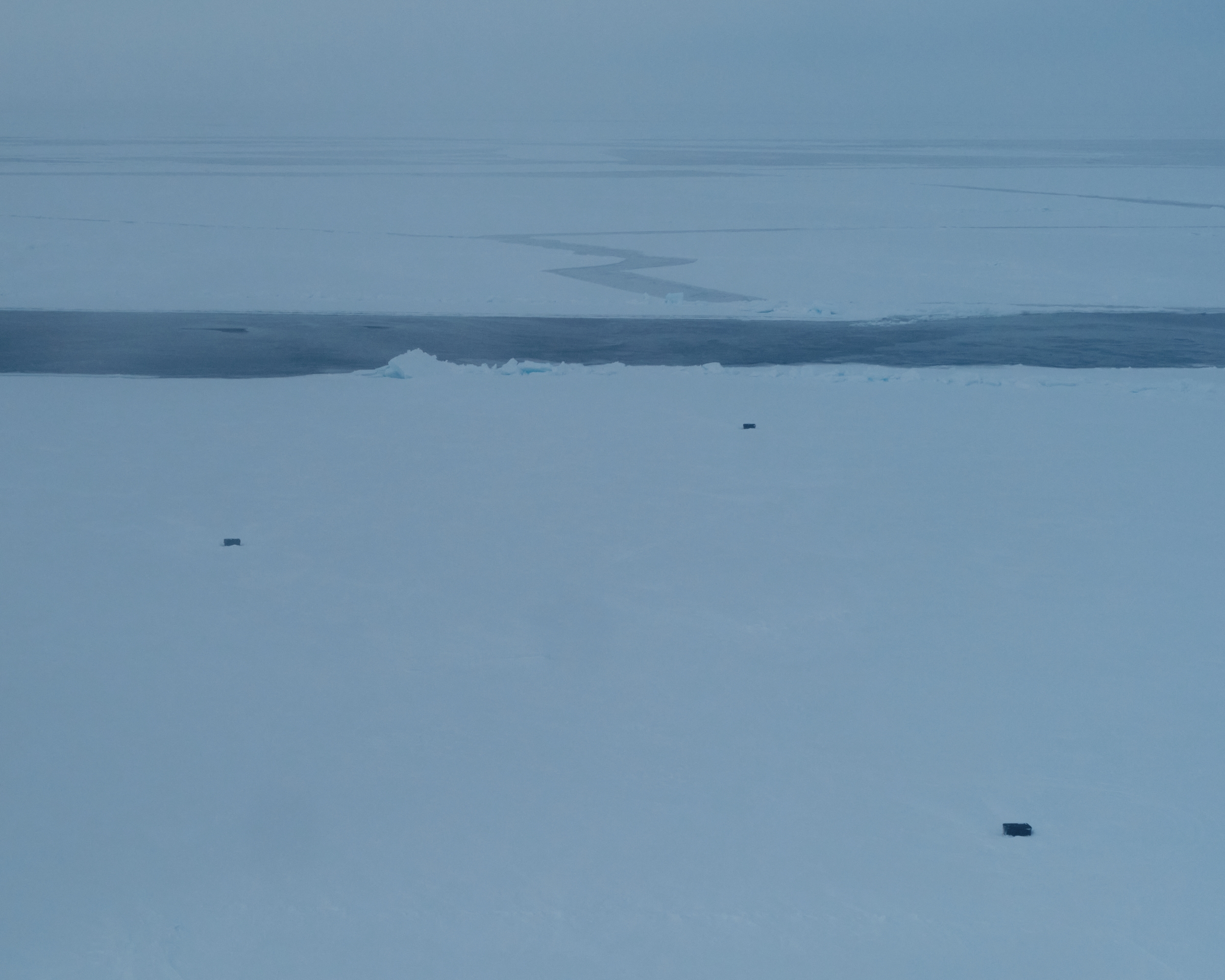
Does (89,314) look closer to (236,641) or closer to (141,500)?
(141,500)

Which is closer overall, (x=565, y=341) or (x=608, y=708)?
(x=608, y=708)

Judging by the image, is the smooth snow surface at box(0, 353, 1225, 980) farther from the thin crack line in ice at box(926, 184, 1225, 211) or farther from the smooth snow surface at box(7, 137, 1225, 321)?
the thin crack line in ice at box(926, 184, 1225, 211)

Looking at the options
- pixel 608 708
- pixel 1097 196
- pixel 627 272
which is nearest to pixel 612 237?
pixel 627 272

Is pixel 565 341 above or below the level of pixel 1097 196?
below

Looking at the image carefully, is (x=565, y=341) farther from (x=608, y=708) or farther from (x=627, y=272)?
(x=608, y=708)

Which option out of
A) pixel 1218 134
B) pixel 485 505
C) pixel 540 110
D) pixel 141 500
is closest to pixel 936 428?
pixel 485 505

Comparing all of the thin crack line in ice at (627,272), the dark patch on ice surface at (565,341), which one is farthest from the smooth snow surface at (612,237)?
the dark patch on ice surface at (565,341)

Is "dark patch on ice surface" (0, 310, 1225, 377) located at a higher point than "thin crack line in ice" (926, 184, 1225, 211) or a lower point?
lower

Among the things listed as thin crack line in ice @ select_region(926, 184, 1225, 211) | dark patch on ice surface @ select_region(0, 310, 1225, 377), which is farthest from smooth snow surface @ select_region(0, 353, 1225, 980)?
thin crack line in ice @ select_region(926, 184, 1225, 211)
